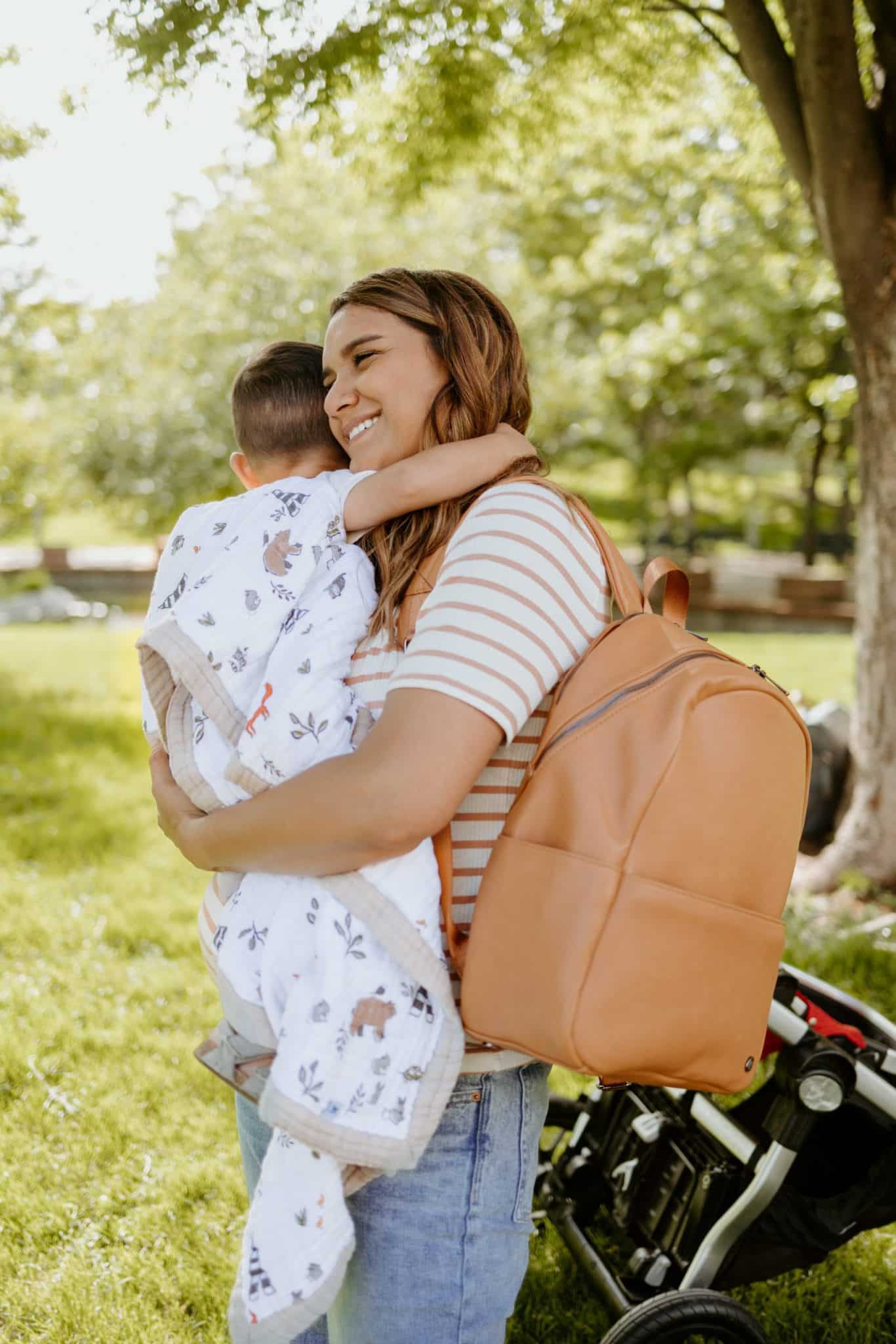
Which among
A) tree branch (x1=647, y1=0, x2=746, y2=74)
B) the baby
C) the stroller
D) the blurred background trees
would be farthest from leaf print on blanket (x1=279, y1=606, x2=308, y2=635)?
tree branch (x1=647, y1=0, x2=746, y2=74)

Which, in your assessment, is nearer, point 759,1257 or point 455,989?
point 455,989

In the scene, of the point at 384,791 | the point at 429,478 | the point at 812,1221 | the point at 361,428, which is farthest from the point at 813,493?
the point at 384,791

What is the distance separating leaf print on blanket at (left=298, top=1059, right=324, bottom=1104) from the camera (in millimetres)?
1258

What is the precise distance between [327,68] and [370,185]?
6.48 ft

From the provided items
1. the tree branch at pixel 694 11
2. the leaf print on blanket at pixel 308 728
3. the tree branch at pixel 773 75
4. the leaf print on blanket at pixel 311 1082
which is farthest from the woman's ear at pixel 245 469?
the tree branch at pixel 694 11

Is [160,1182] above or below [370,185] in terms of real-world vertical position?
below

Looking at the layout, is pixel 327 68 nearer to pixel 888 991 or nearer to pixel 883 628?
pixel 883 628

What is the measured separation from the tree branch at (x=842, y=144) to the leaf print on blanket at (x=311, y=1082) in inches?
166

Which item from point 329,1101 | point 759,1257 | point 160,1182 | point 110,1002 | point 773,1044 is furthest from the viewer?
point 110,1002

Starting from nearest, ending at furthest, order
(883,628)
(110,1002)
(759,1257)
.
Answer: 1. (759,1257)
2. (110,1002)
3. (883,628)

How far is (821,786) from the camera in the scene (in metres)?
5.57

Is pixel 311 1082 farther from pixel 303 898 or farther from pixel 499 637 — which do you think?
pixel 499 637

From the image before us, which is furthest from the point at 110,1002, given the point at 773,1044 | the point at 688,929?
the point at 688,929

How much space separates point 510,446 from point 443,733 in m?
0.51
